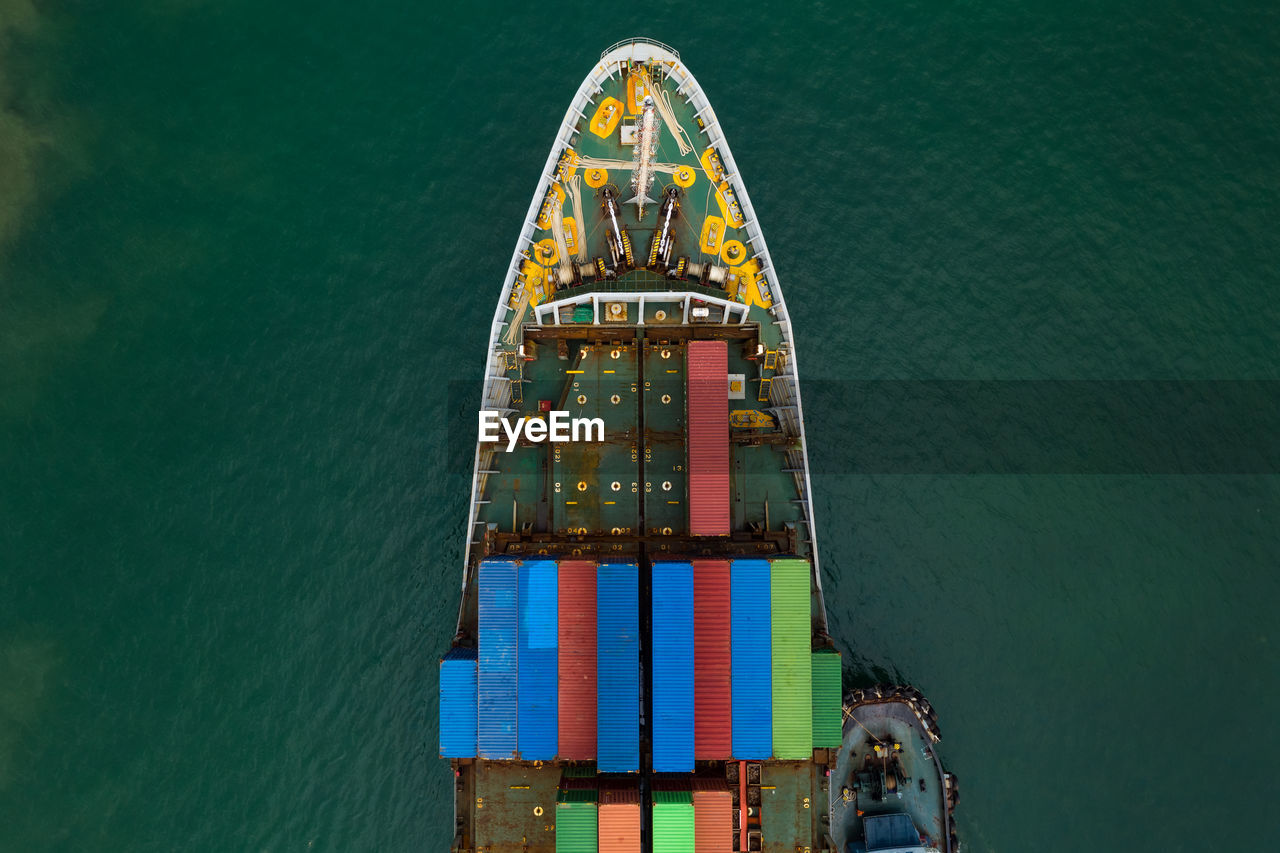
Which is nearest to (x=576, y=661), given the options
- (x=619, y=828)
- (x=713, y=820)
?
(x=619, y=828)

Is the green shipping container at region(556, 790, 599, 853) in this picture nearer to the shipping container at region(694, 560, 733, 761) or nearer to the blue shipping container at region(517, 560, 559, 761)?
the blue shipping container at region(517, 560, 559, 761)

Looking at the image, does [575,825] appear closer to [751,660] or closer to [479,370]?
[751,660]

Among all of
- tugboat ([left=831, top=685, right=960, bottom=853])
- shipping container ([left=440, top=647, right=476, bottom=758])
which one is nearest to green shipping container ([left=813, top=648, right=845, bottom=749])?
tugboat ([left=831, top=685, right=960, bottom=853])

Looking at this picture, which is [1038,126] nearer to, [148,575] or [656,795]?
[656,795]

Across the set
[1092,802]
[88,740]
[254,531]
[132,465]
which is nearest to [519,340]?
[254,531]

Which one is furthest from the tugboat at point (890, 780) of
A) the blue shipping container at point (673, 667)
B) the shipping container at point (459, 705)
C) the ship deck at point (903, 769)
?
the shipping container at point (459, 705)

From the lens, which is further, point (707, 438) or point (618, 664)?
point (707, 438)
